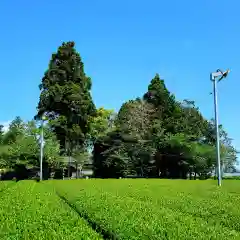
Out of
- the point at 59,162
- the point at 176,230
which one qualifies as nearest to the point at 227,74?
the point at 176,230

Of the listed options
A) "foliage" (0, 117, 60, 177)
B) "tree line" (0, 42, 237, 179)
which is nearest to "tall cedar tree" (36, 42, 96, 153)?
"tree line" (0, 42, 237, 179)

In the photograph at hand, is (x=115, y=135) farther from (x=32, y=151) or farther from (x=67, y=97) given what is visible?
(x=32, y=151)

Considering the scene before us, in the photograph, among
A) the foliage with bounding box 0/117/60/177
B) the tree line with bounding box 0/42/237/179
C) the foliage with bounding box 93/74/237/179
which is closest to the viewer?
the foliage with bounding box 0/117/60/177

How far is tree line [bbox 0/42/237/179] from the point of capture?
195 ft

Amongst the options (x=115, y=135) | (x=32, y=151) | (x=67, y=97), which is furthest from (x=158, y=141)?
(x=32, y=151)

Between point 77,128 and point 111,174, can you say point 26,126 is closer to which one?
point 77,128

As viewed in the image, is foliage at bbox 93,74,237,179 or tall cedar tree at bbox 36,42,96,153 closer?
tall cedar tree at bbox 36,42,96,153

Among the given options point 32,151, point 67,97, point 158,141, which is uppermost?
point 67,97

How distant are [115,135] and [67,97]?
1009 cm

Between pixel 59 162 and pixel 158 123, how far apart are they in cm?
1597

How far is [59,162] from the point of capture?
58.8 metres

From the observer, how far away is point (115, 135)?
64.9 m

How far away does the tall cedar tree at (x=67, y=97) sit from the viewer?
59.9 m

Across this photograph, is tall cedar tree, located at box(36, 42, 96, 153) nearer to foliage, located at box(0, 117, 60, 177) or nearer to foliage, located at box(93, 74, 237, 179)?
foliage, located at box(0, 117, 60, 177)
